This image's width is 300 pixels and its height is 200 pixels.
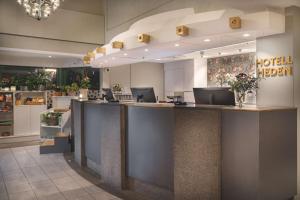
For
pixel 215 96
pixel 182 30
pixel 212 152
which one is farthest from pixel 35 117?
pixel 212 152

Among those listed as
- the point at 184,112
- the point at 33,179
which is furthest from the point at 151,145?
the point at 33,179

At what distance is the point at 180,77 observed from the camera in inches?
379

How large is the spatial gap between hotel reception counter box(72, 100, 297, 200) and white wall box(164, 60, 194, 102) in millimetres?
5614

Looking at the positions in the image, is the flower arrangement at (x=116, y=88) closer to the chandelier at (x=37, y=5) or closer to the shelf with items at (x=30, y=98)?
the shelf with items at (x=30, y=98)

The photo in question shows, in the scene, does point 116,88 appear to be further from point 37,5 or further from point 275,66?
point 275,66

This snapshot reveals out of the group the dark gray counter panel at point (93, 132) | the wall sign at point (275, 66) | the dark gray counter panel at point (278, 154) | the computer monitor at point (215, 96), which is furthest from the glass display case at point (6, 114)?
the dark gray counter panel at point (278, 154)

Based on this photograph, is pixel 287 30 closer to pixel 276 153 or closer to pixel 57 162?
pixel 276 153

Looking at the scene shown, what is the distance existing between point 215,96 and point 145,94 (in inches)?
64.7

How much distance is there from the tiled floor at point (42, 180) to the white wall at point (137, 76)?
4.12 metres

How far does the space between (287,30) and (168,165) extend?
2752 millimetres

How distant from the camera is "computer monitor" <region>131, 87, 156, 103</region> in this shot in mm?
4766

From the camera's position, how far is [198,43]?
5043 millimetres

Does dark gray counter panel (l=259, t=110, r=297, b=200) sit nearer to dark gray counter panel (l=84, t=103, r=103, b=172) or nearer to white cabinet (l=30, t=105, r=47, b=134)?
dark gray counter panel (l=84, t=103, r=103, b=172)

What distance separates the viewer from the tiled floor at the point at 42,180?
378 cm
